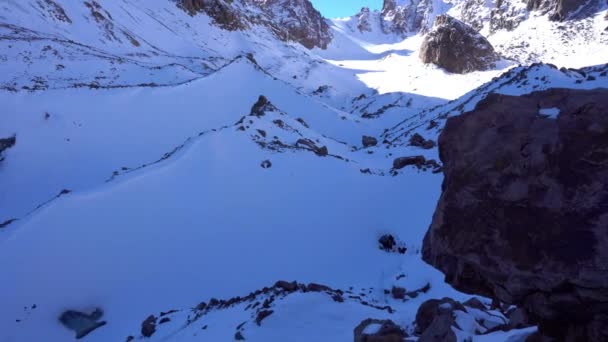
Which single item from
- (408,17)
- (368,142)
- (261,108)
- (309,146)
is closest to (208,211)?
(309,146)

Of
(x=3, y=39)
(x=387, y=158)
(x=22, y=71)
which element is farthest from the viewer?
(x=3, y=39)

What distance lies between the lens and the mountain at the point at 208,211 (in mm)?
7152

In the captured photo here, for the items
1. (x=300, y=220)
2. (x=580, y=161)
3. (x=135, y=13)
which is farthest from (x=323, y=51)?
(x=580, y=161)

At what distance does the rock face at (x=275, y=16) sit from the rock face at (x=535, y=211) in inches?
2554

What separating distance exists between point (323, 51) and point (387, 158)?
76.9 meters

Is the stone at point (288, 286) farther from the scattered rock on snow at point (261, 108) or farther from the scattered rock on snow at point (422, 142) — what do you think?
the scattered rock on snow at point (422, 142)

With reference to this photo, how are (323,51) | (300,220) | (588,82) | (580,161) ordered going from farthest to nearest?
1. (323,51)
2. (588,82)
3. (300,220)
4. (580,161)

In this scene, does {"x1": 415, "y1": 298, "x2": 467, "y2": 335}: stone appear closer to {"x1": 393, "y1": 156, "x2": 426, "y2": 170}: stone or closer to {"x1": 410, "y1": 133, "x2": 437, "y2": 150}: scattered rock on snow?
{"x1": 393, "y1": 156, "x2": 426, "y2": 170}: stone

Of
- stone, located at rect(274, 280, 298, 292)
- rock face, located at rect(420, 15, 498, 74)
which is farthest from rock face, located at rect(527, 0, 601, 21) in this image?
stone, located at rect(274, 280, 298, 292)

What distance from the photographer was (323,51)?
92.9 meters

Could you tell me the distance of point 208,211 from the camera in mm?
12242

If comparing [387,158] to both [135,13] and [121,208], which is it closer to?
[121,208]

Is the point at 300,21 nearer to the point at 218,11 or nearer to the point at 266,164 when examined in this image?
the point at 218,11

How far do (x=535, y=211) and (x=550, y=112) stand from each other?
120 cm
